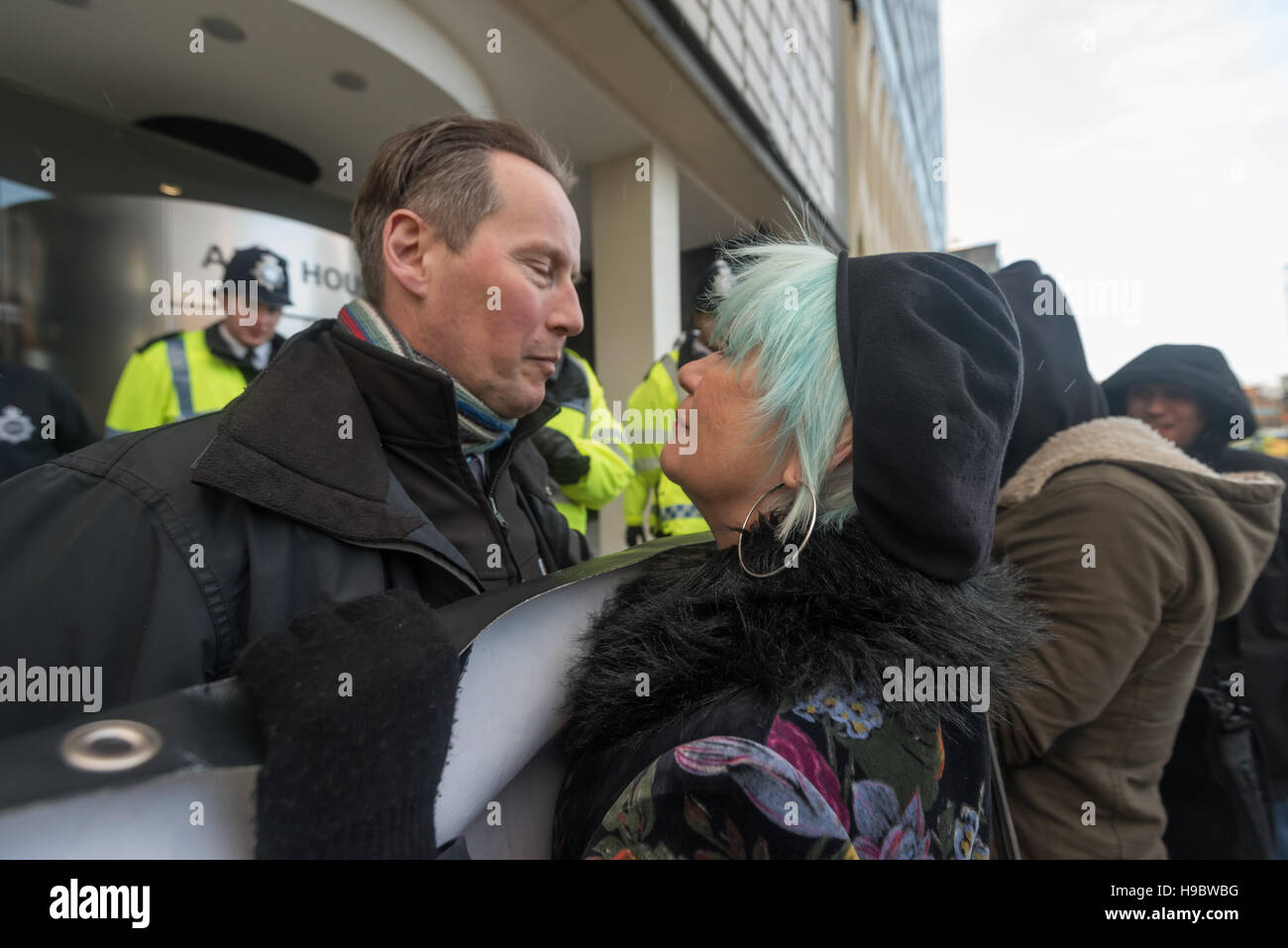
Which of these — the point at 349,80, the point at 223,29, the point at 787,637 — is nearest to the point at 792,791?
the point at 787,637

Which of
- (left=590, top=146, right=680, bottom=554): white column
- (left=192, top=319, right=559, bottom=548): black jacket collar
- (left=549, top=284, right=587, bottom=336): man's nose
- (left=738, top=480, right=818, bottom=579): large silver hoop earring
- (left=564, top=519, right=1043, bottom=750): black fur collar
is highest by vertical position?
(left=590, top=146, right=680, bottom=554): white column

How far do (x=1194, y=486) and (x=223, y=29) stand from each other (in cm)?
461

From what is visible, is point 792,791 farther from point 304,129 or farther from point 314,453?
point 304,129

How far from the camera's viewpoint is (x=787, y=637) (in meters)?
0.95

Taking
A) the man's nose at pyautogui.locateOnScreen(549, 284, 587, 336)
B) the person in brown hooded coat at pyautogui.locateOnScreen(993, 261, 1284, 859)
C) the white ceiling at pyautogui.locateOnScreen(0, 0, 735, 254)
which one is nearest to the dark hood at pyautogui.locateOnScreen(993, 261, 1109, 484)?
the person in brown hooded coat at pyautogui.locateOnScreen(993, 261, 1284, 859)

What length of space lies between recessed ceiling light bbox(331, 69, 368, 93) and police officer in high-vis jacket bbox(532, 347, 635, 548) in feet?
7.78

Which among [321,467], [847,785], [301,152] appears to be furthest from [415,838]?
[301,152]

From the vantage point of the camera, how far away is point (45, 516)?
3.14ft

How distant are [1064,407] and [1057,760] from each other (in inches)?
33.6

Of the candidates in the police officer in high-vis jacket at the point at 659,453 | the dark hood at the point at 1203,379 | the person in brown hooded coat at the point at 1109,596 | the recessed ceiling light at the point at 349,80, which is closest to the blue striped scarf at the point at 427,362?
the person in brown hooded coat at the point at 1109,596

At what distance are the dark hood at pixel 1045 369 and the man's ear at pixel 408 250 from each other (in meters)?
1.41

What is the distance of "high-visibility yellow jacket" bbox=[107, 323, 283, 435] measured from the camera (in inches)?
121

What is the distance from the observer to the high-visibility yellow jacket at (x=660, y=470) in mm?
3451

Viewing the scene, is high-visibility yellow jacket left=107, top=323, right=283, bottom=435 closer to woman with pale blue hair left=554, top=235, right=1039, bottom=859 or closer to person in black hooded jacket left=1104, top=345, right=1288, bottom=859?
woman with pale blue hair left=554, top=235, right=1039, bottom=859
